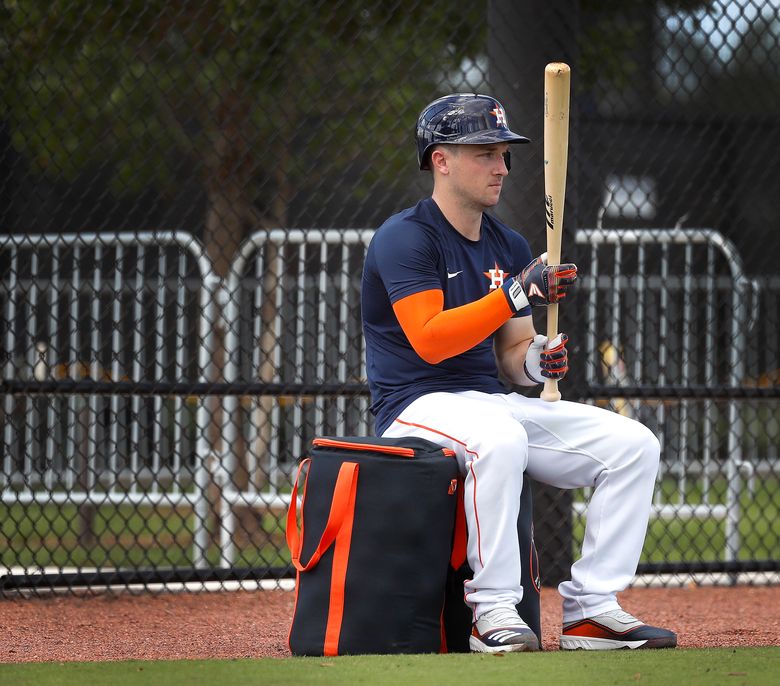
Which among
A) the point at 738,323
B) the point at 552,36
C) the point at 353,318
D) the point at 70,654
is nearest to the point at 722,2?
the point at 552,36

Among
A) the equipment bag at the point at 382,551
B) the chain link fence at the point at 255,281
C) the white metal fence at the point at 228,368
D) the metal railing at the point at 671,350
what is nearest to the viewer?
the equipment bag at the point at 382,551

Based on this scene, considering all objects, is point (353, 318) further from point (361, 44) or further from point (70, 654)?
point (70, 654)

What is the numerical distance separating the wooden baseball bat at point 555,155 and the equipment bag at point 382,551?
52 centimetres

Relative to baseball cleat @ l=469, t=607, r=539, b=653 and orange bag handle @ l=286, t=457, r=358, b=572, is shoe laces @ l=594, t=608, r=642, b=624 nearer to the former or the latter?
baseball cleat @ l=469, t=607, r=539, b=653

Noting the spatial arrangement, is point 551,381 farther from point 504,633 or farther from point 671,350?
point 671,350

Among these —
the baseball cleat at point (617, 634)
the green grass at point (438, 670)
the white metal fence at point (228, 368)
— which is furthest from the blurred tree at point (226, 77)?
the green grass at point (438, 670)

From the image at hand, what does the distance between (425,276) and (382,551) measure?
0.77 m

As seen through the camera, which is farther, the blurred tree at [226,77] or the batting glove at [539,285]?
the blurred tree at [226,77]

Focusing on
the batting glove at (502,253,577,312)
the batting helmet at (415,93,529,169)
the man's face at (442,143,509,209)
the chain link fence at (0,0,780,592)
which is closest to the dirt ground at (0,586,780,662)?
the chain link fence at (0,0,780,592)

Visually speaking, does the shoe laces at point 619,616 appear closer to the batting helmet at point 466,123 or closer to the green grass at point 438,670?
the green grass at point 438,670

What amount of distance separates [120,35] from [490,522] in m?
3.71

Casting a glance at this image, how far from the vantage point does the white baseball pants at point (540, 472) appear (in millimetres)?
3205

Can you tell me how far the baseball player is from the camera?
3215 millimetres

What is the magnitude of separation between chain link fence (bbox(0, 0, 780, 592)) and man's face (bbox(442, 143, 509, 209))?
141cm
